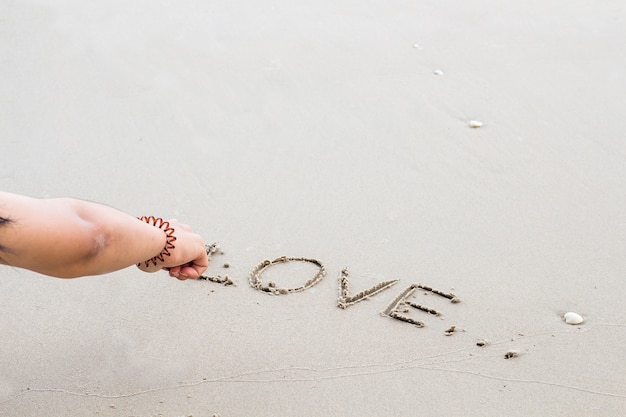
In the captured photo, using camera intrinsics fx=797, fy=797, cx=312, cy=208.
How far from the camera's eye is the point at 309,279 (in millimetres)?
2891

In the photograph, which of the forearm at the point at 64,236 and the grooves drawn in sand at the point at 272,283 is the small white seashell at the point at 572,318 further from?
the forearm at the point at 64,236

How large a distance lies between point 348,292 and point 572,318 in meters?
0.75

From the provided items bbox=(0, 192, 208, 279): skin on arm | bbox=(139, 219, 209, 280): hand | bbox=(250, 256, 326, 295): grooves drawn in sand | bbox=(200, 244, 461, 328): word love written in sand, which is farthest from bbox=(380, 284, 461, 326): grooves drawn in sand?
bbox=(0, 192, 208, 279): skin on arm

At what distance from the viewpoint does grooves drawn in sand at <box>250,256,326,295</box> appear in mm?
2828

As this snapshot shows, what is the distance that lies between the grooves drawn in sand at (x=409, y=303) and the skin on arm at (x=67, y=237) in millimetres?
1040

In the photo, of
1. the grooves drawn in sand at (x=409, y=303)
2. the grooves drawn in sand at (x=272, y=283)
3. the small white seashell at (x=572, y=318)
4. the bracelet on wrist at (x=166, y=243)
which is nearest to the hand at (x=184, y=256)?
the bracelet on wrist at (x=166, y=243)

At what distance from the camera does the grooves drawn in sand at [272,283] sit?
283 cm

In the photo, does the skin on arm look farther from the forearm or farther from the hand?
the hand

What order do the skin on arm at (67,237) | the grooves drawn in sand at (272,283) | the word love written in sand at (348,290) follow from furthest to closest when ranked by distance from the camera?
the grooves drawn in sand at (272,283), the word love written in sand at (348,290), the skin on arm at (67,237)

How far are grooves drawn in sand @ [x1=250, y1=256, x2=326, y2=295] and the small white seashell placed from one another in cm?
85

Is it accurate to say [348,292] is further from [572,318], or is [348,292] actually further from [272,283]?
[572,318]

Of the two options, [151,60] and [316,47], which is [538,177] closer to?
[316,47]

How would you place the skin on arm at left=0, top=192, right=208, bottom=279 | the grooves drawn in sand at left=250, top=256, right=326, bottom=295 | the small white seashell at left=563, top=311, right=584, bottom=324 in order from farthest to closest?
the grooves drawn in sand at left=250, top=256, right=326, bottom=295, the small white seashell at left=563, top=311, right=584, bottom=324, the skin on arm at left=0, top=192, right=208, bottom=279

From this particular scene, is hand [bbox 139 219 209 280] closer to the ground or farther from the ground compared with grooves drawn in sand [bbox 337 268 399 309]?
farther from the ground
